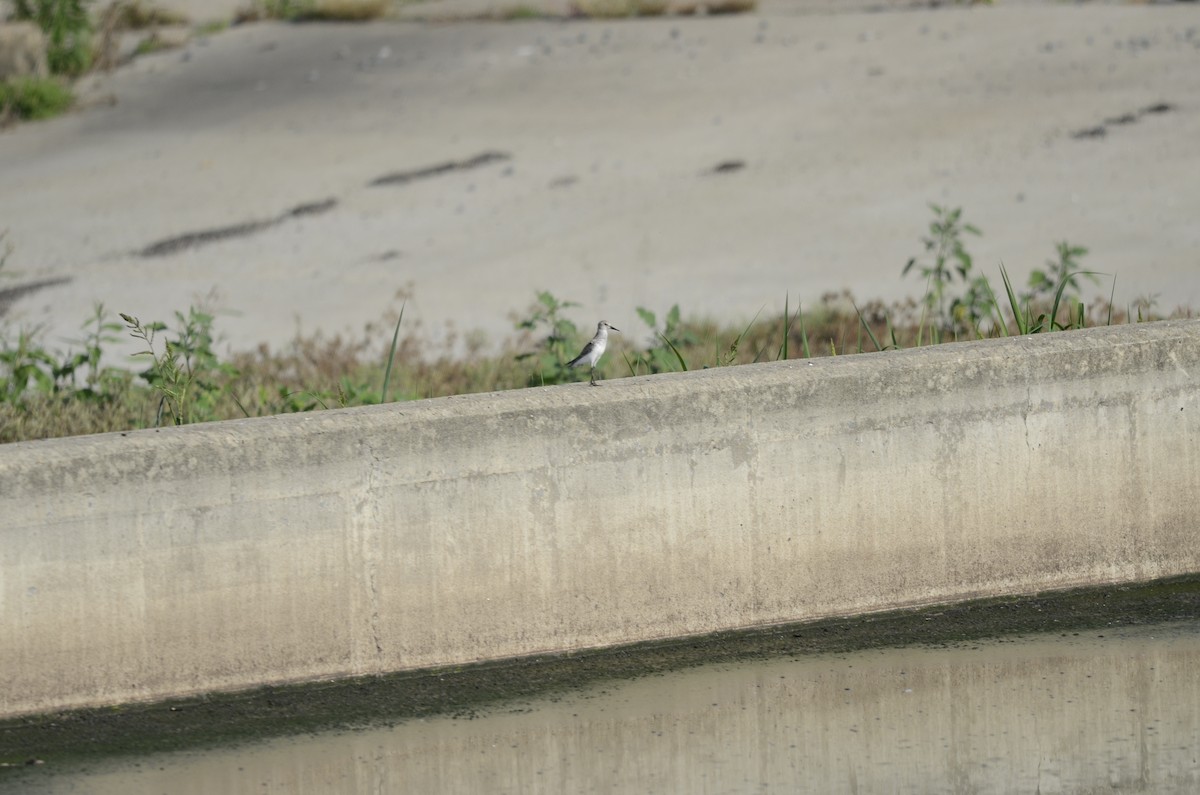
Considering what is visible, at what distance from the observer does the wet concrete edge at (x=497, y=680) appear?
4.91 meters

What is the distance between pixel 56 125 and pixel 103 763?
1210 cm

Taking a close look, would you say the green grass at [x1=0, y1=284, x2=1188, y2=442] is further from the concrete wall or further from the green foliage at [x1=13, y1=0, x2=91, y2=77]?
the green foliage at [x1=13, y1=0, x2=91, y2=77]

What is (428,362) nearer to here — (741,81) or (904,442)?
(904,442)

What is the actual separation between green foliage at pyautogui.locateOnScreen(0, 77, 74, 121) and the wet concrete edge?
12054mm

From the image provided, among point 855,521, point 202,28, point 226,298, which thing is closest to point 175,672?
point 855,521

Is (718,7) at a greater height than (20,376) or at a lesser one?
greater

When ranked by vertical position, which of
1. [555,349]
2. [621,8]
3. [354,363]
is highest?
[621,8]

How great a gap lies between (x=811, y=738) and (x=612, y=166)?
903 centimetres

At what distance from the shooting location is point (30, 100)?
15.8 m

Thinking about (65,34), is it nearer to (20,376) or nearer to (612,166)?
(612,166)

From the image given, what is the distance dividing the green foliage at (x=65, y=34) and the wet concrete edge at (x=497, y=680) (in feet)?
43.7

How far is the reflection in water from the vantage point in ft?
15.3

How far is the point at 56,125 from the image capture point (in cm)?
1568

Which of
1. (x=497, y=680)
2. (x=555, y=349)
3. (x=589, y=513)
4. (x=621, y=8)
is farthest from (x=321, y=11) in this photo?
(x=497, y=680)
